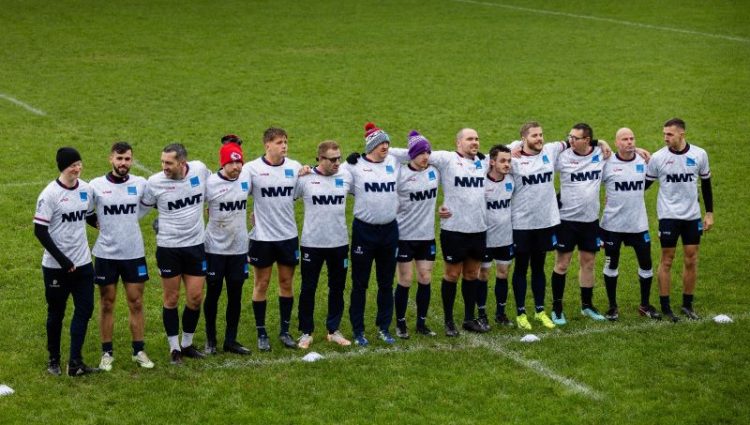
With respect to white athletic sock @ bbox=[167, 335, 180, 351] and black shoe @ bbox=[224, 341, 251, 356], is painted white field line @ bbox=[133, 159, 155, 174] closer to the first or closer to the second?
black shoe @ bbox=[224, 341, 251, 356]

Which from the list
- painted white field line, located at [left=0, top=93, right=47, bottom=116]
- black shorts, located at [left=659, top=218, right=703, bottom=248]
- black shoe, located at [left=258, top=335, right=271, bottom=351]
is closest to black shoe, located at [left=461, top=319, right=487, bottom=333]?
black shoe, located at [left=258, top=335, right=271, bottom=351]

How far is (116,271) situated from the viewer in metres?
12.4

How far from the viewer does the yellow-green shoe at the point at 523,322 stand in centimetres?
1405

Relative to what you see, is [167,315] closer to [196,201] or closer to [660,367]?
[196,201]

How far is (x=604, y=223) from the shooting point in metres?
14.5

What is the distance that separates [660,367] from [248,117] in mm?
15492

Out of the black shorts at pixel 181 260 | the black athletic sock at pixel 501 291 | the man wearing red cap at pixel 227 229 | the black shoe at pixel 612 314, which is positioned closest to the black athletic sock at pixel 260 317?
the man wearing red cap at pixel 227 229

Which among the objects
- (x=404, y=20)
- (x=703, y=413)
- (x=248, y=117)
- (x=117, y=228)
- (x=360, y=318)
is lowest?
(x=703, y=413)

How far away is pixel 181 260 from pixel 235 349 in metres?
1.30

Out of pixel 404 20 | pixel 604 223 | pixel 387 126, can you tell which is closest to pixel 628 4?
pixel 404 20

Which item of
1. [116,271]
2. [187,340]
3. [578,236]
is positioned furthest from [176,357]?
[578,236]

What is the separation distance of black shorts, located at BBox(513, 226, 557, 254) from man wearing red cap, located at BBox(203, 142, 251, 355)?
3.40 meters

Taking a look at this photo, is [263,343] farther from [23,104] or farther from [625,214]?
[23,104]

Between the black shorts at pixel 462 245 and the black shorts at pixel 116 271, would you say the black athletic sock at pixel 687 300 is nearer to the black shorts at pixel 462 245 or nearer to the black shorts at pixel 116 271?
the black shorts at pixel 462 245
